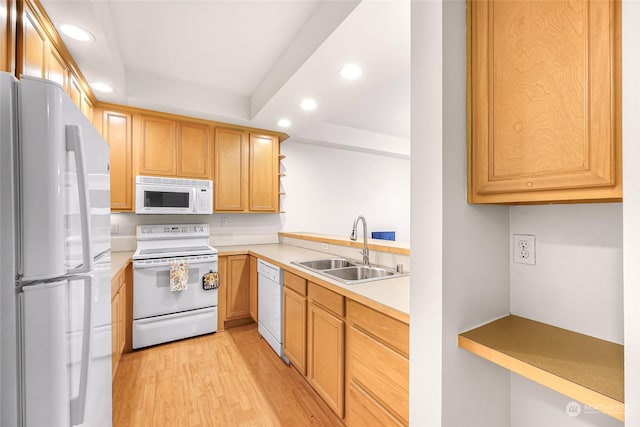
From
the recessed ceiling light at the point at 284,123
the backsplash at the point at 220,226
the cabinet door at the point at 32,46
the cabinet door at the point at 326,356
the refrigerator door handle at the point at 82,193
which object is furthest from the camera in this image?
the recessed ceiling light at the point at 284,123

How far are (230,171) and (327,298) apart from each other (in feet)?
7.47

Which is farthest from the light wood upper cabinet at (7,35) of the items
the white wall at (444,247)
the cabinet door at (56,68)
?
the white wall at (444,247)

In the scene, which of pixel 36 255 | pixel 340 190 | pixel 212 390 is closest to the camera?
pixel 36 255

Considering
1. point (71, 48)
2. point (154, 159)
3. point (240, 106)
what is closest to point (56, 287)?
point (71, 48)

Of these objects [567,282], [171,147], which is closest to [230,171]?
[171,147]

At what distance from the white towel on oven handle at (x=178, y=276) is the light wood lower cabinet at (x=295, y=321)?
1.11 m

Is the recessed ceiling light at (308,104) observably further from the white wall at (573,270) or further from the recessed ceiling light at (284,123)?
the white wall at (573,270)

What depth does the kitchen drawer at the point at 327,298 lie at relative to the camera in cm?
158

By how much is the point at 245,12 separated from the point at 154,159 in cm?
186

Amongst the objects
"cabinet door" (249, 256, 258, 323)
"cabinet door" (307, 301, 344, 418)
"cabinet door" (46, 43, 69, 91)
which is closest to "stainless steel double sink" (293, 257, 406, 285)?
"cabinet door" (307, 301, 344, 418)

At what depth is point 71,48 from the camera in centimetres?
183

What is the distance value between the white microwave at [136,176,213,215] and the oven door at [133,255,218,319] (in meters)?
0.57

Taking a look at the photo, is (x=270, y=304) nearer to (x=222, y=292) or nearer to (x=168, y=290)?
(x=222, y=292)

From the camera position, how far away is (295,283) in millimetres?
2115
